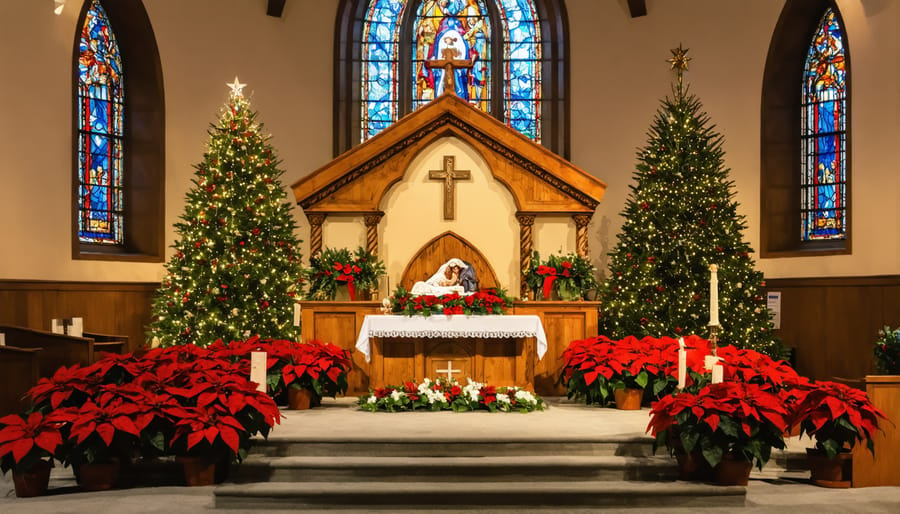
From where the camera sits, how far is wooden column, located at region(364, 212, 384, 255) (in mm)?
10984

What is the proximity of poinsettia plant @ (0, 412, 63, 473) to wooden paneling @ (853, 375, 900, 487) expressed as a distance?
5702 mm

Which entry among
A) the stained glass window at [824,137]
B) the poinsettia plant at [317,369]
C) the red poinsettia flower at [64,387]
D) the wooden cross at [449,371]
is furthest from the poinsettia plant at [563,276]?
the red poinsettia flower at [64,387]

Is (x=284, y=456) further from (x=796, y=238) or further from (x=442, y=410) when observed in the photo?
(x=796, y=238)

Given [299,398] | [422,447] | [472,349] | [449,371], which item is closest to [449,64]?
[472,349]

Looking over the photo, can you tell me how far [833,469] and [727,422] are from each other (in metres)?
1.07

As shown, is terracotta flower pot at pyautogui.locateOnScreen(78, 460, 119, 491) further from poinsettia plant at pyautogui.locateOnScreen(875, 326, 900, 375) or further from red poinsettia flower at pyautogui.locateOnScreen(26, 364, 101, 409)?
poinsettia plant at pyautogui.locateOnScreen(875, 326, 900, 375)

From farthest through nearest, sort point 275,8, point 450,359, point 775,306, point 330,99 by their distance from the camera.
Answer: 1. point 330,99
2. point 275,8
3. point 775,306
4. point 450,359

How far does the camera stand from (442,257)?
36.5 ft

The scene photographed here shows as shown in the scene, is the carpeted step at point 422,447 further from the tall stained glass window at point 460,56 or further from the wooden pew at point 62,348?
the tall stained glass window at point 460,56

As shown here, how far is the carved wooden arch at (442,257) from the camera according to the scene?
1107 centimetres

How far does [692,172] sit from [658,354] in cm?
319

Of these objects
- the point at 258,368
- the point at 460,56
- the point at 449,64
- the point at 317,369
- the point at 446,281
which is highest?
the point at 460,56

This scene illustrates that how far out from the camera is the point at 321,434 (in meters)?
7.41

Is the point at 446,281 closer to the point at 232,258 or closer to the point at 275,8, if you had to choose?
the point at 232,258
